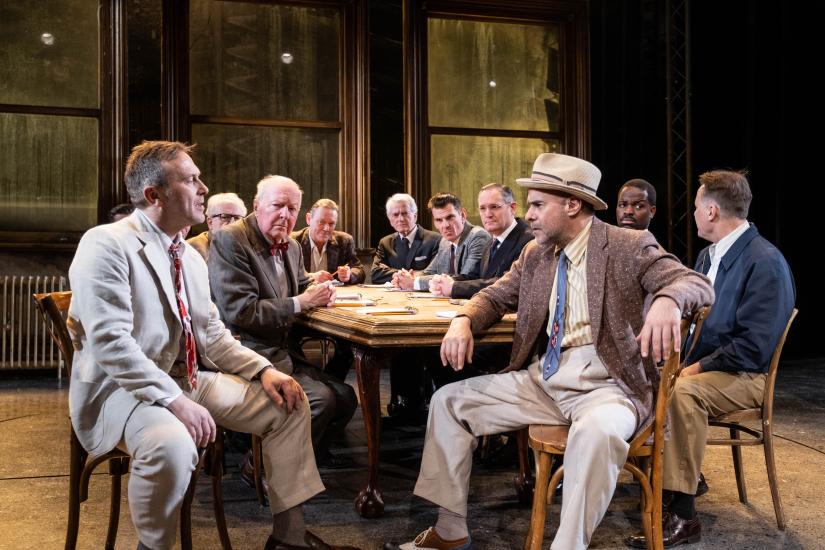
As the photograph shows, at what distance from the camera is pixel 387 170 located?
7.16m

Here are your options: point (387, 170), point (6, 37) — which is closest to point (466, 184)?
point (387, 170)

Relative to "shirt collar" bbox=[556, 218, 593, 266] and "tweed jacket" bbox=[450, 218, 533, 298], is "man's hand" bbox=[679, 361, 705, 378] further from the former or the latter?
"tweed jacket" bbox=[450, 218, 533, 298]

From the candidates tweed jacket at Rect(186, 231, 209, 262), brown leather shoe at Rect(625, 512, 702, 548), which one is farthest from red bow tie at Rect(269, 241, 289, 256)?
brown leather shoe at Rect(625, 512, 702, 548)

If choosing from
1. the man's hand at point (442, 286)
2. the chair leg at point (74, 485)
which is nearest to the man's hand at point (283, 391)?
the chair leg at point (74, 485)

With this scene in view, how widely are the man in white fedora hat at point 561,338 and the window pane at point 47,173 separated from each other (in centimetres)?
488

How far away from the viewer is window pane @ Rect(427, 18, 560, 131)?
24.2 ft

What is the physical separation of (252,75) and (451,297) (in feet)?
12.5

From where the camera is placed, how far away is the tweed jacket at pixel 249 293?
3352 millimetres

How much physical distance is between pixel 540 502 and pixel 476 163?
5467mm

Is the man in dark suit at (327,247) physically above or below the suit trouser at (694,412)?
above

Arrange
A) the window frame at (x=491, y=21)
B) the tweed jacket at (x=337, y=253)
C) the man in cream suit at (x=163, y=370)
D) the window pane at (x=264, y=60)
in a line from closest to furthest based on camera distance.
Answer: the man in cream suit at (x=163, y=370) → the tweed jacket at (x=337, y=253) → the window pane at (x=264, y=60) → the window frame at (x=491, y=21)

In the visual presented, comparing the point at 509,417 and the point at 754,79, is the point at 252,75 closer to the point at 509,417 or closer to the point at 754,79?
the point at 754,79

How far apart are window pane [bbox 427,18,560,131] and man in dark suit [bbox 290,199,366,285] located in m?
2.07

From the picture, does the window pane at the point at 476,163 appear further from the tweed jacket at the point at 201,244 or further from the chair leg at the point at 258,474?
the chair leg at the point at 258,474
